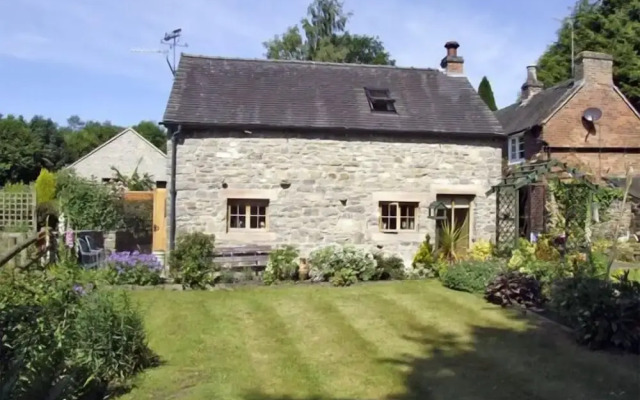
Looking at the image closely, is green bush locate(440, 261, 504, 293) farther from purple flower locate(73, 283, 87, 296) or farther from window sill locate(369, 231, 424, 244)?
purple flower locate(73, 283, 87, 296)

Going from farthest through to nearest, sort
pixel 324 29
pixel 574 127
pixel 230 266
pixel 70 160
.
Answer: pixel 70 160 < pixel 324 29 < pixel 574 127 < pixel 230 266

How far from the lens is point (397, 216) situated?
15023 mm

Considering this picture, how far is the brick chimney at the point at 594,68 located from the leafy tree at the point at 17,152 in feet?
103

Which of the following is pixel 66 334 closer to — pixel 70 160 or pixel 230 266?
pixel 230 266

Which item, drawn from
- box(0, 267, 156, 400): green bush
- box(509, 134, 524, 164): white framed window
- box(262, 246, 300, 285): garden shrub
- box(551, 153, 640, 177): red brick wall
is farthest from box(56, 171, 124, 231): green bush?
box(551, 153, 640, 177): red brick wall

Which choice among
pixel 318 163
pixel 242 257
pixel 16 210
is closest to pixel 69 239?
pixel 16 210

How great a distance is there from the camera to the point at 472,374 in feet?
21.9

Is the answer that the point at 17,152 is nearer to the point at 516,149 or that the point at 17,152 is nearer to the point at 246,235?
the point at 246,235

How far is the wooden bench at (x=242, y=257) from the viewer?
13.6 metres

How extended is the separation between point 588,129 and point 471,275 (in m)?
11.4

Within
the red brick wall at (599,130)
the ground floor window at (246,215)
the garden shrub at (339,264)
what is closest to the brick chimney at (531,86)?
the red brick wall at (599,130)

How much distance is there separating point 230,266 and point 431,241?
5105 mm

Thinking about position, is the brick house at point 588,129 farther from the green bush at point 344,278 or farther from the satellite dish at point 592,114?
the green bush at point 344,278

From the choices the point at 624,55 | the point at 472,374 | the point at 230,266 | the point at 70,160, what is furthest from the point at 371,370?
the point at 70,160
